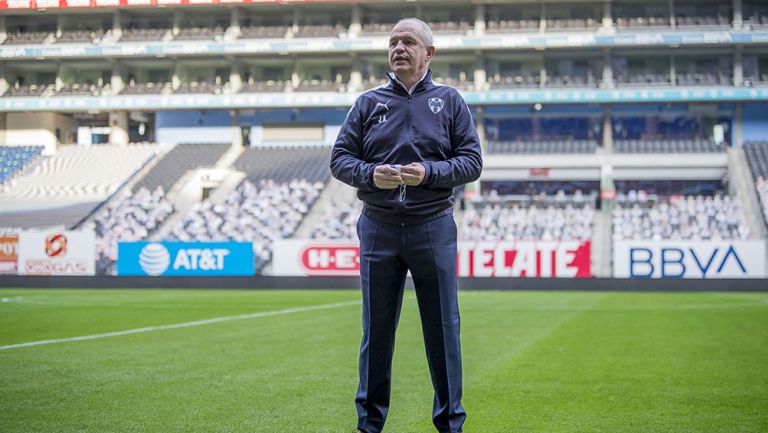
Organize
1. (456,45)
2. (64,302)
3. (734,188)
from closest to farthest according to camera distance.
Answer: (64,302)
(734,188)
(456,45)

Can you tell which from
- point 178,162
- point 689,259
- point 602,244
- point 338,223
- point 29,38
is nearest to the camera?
point 689,259

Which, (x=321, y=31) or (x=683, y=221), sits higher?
(x=321, y=31)

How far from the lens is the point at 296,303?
68.0 feet

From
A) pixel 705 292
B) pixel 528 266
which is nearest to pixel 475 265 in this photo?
pixel 528 266

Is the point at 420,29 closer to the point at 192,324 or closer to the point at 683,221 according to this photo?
the point at 192,324

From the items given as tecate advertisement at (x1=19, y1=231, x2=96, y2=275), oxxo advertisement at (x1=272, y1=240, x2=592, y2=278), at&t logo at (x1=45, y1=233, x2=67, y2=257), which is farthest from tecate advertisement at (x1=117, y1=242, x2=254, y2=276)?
at&t logo at (x1=45, y1=233, x2=67, y2=257)

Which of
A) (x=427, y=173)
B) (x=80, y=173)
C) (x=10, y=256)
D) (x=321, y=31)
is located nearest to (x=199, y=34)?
(x=321, y=31)

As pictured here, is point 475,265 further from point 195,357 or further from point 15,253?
point 195,357

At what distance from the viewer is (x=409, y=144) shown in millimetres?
4859

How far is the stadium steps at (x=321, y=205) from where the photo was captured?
122 ft

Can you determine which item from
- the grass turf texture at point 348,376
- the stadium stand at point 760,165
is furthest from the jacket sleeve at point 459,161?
the stadium stand at point 760,165

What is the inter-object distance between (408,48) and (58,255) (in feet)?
94.0

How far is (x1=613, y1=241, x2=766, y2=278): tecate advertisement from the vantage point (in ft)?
95.2

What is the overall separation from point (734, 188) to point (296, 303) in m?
26.9
